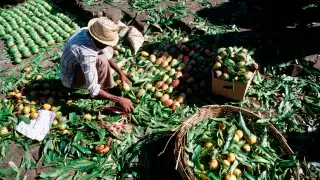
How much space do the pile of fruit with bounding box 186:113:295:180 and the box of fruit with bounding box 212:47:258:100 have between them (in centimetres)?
64

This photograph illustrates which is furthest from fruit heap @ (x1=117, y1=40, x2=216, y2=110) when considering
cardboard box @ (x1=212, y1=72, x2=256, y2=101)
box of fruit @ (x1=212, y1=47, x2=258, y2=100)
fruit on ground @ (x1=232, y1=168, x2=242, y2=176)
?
fruit on ground @ (x1=232, y1=168, x2=242, y2=176)

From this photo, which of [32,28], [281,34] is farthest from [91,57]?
[281,34]

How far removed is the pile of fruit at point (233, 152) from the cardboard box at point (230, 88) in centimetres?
64

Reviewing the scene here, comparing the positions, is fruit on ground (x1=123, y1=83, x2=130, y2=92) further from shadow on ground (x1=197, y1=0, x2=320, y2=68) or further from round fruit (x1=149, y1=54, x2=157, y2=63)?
shadow on ground (x1=197, y1=0, x2=320, y2=68)

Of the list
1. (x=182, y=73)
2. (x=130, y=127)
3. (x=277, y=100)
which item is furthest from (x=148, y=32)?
(x=277, y=100)

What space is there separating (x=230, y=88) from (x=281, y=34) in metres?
1.76

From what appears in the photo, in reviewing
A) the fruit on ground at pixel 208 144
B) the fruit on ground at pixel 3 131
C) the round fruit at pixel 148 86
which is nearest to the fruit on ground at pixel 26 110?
the fruit on ground at pixel 3 131

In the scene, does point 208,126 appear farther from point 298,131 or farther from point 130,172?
point 298,131

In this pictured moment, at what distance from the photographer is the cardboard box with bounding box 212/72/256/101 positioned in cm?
348

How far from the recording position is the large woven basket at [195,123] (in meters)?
2.46

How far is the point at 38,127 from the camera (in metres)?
3.38

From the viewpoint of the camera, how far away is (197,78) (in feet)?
13.4

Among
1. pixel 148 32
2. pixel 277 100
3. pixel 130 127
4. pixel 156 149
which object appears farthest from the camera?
pixel 148 32

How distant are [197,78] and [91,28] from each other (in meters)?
1.80
